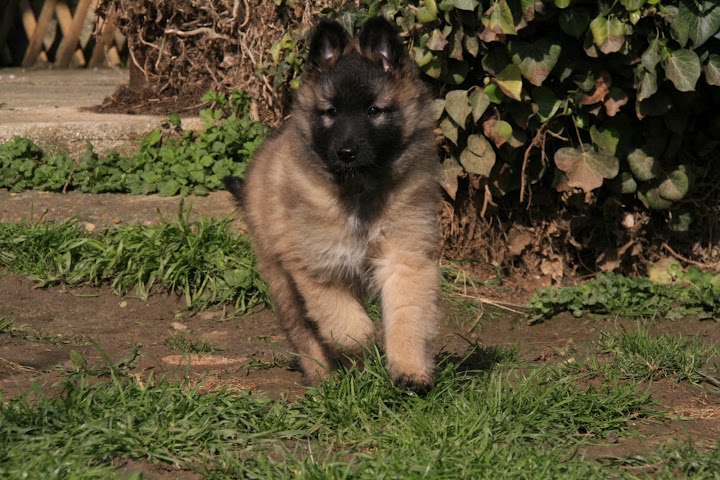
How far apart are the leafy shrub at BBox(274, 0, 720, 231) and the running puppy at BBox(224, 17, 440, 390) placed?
924mm

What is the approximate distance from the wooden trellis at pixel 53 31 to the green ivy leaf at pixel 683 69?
7981 mm

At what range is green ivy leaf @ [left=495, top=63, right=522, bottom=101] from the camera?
15.4ft

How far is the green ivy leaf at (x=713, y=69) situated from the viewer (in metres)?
4.58

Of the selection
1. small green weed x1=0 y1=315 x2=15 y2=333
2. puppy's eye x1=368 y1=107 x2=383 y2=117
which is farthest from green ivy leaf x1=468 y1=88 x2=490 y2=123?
small green weed x1=0 y1=315 x2=15 y2=333

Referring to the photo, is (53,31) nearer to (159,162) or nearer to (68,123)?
(68,123)

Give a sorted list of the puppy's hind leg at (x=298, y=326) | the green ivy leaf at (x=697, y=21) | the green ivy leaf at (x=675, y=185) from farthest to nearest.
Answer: the green ivy leaf at (x=675, y=185), the green ivy leaf at (x=697, y=21), the puppy's hind leg at (x=298, y=326)

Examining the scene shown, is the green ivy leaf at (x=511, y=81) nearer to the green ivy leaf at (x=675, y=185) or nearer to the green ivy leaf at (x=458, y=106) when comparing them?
the green ivy leaf at (x=458, y=106)

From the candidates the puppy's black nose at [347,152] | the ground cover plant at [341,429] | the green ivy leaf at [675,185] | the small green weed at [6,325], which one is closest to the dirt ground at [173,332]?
the small green weed at [6,325]

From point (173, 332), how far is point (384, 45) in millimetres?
1967

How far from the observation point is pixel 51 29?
11.6 meters

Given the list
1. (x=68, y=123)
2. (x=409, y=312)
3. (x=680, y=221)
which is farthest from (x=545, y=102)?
(x=68, y=123)

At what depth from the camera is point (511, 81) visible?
15.5 ft

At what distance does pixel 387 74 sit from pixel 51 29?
29.6 ft

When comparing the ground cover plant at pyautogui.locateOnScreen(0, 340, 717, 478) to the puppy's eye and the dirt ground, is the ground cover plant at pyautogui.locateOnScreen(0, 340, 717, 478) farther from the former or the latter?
the puppy's eye
